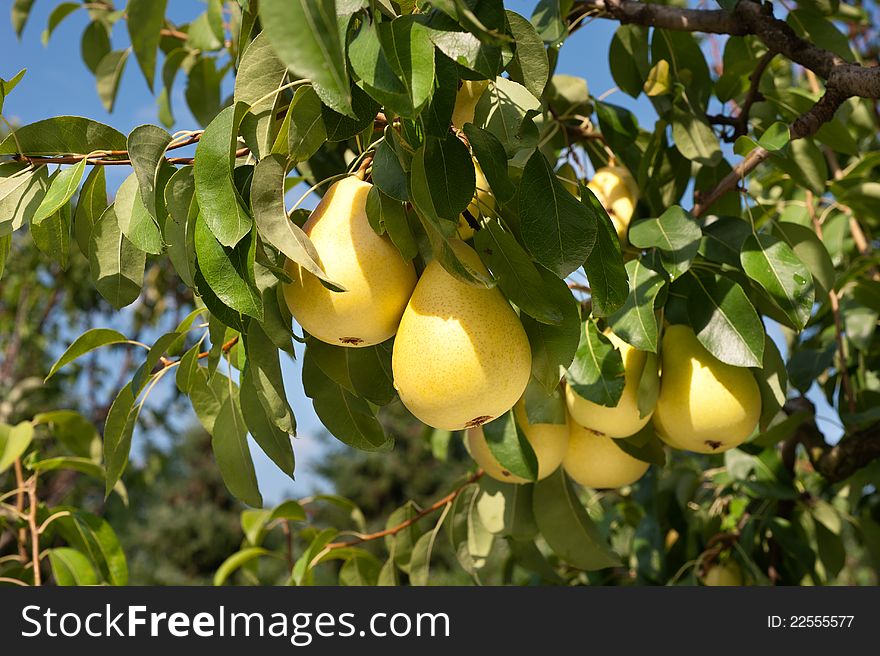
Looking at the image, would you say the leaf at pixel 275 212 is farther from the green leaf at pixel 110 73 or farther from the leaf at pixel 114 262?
the green leaf at pixel 110 73

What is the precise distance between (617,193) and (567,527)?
53 cm

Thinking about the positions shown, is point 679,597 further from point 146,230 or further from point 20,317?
point 20,317

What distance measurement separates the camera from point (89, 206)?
3.13 feet

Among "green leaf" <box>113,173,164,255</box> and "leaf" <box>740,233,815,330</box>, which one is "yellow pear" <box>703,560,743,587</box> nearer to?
"leaf" <box>740,233,815,330</box>

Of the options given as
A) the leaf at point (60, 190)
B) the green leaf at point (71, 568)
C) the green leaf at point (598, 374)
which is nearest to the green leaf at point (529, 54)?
the green leaf at point (598, 374)

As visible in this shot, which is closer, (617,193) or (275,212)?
(275,212)

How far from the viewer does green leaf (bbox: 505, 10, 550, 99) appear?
72 centimetres

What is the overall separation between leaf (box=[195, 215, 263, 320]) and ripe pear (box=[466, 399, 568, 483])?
483 millimetres

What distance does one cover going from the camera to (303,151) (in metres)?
0.68

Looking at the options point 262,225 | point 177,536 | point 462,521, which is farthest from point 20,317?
point 177,536

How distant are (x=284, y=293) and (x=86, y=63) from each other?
1.52 meters

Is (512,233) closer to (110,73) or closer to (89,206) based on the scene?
(89,206)

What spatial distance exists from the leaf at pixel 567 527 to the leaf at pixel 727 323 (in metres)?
0.39

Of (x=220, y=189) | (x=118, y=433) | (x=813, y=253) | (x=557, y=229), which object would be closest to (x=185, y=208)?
(x=220, y=189)
